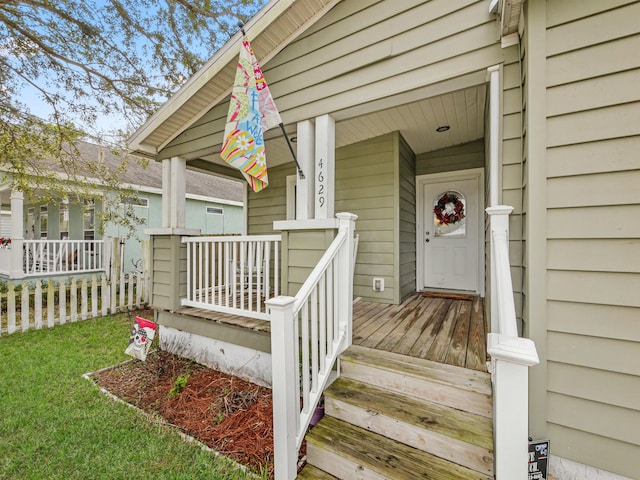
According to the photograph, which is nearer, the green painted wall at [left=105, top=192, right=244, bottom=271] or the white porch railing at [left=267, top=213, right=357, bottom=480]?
the white porch railing at [left=267, top=213, right=357, bottom=480]

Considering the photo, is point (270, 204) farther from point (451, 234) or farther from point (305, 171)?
point (451, 234)

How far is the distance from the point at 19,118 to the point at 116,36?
2354mm

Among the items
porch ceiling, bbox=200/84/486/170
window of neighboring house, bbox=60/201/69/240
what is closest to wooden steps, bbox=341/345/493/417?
porch ceiling, bbox=200/84/486/170

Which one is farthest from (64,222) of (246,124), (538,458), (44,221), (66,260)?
(538,458)

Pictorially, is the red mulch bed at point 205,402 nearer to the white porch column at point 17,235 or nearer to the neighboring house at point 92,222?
the neighboring house at point 92,222

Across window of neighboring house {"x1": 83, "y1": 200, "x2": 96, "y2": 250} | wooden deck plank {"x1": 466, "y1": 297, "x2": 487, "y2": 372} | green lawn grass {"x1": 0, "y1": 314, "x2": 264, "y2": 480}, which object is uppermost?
window of neighboring house {"x1": 83, "y1": 200, "x2": 96, "y2": 250}

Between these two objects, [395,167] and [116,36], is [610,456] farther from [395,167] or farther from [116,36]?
[116,36]

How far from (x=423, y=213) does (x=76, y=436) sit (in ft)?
15.8

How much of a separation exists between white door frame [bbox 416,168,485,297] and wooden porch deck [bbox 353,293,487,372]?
0.68m

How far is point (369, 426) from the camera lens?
67.8 inches

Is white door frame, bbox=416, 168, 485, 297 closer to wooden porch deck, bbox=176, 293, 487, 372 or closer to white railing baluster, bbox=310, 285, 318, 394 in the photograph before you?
wooden porch deck, bbox=176, 293, 487, 372

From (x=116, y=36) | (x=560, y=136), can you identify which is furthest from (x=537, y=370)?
(x=116, y=36)

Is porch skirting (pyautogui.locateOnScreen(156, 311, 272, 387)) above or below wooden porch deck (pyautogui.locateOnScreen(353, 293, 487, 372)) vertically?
below

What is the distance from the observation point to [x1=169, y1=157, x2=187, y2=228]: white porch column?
362 centimetres
